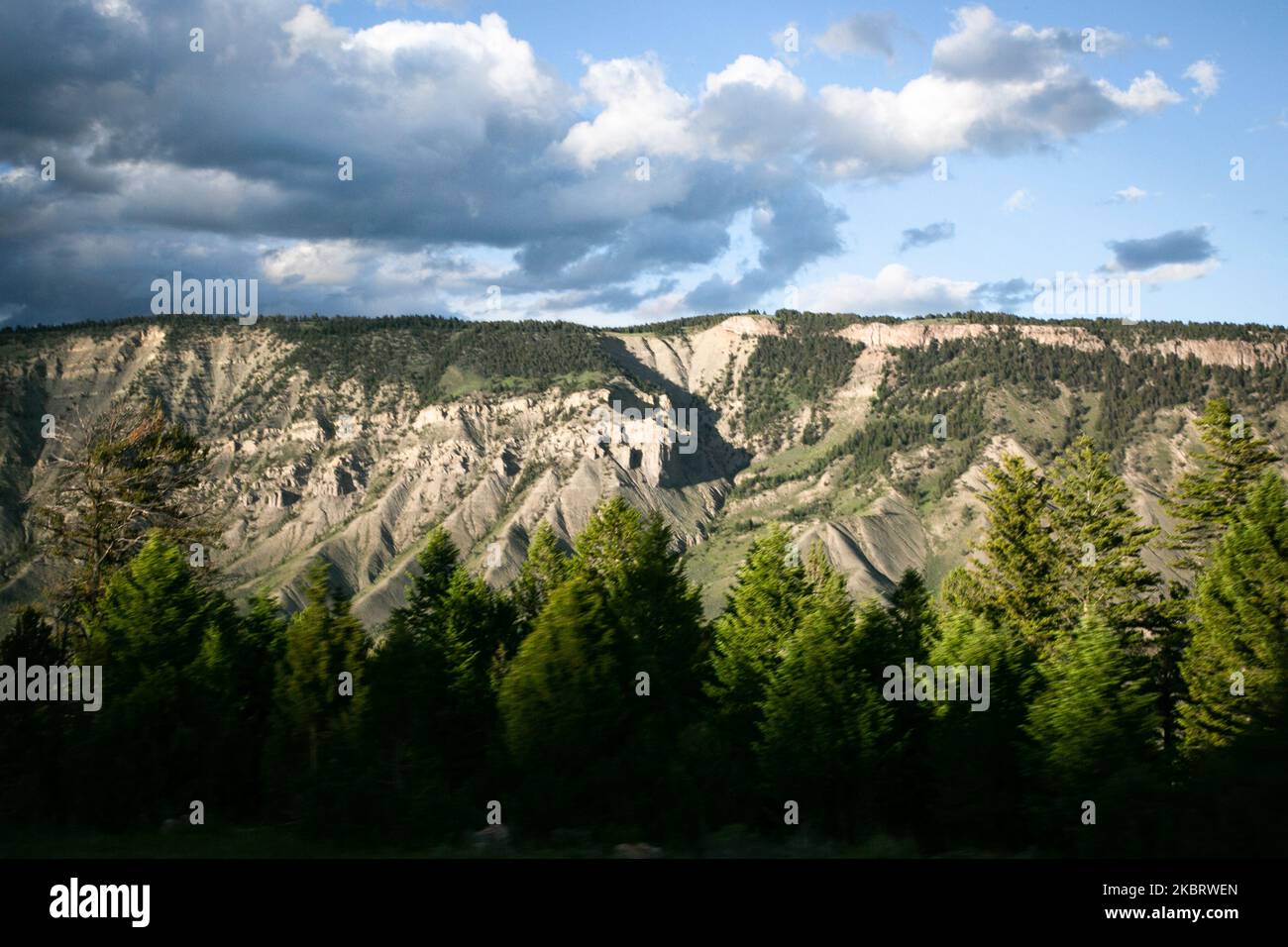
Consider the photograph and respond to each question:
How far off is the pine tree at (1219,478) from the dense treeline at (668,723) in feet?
23.7

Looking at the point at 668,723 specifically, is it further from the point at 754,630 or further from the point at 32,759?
the point at 32,759

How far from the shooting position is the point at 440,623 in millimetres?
41250

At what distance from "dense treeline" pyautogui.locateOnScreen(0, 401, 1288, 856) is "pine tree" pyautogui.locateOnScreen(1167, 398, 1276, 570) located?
23.7 ft

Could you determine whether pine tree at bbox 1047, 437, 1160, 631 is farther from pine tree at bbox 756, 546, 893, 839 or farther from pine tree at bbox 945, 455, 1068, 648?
pine tree at bbox 756, 546, 893, 839

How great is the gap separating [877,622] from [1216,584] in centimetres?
1112

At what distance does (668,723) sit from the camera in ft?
96.7

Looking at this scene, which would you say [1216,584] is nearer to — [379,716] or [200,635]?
[379,716]

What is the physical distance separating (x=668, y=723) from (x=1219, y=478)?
2804cm

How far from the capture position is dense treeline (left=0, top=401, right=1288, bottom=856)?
18.6m

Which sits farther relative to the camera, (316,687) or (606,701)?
(316,687)

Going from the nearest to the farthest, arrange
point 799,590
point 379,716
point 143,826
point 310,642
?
point 143,826, point 379,716, point 310,642, point 799,590

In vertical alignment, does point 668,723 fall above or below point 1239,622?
below

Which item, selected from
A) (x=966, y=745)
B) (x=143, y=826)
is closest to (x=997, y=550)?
(x=966, y=745)

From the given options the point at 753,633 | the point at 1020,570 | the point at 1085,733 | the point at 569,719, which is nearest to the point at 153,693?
the point at 569,719
